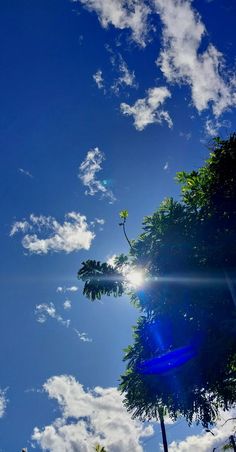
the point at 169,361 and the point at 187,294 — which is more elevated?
the point at 187,294

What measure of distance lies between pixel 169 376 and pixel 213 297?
3849 millimetres

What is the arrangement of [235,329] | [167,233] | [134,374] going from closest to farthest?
[235,329] → [167,233] → [134,374]

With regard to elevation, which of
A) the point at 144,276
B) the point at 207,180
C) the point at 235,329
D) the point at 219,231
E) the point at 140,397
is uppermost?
the point at 207,180

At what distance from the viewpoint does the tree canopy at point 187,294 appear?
14638 mm

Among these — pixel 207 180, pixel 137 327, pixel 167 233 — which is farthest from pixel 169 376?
pixel 207 180

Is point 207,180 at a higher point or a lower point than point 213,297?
higher

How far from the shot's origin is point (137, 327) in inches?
665

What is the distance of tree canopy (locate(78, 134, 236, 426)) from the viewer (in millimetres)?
14638

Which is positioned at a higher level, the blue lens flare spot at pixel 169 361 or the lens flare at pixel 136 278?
the lens flare at pixel 136 278

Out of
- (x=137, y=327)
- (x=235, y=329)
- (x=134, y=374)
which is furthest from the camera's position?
(x=137, y=327)

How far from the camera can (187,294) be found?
15203 millimetres

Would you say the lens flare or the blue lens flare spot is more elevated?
the lens flare

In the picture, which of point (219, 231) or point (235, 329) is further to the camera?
point (219, 231)

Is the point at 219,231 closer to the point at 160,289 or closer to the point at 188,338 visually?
the point at 160,289
